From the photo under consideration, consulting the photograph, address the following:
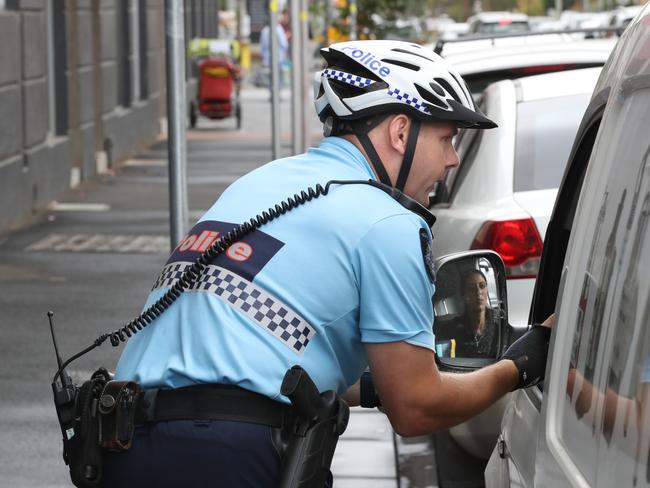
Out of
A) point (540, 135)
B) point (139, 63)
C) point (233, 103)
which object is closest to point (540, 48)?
point (540, 135)

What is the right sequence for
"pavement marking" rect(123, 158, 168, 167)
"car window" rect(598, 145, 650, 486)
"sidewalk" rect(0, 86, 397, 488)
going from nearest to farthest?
1. "car window" rect(598, 145, 650, 486)
2. "sidewalk" rect(0, 86, 397, 488)
3. "pavement marking" rect(123, 158, 168, 167)

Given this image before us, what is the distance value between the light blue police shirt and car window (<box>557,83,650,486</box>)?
0.32 meters

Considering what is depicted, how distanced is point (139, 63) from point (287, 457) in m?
25.0

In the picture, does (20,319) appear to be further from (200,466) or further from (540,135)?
(200,466)

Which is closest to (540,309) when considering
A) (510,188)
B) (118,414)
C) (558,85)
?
(118,414)

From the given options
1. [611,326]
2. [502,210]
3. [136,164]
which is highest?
[611,326]

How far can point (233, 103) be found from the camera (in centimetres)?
3031

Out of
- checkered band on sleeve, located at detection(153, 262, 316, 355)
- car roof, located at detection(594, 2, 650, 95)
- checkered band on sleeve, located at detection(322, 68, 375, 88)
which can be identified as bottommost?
checkered band on sleeve, located at detection(153, 262, 316, 355)

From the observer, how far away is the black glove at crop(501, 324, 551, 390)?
312cm

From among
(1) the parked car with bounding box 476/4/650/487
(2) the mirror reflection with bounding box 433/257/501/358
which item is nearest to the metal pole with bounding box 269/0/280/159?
(2) the mirror reflection with bounding box 433/257/501/358

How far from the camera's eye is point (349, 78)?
10.4 ft

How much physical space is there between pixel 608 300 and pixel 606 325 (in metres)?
0.05

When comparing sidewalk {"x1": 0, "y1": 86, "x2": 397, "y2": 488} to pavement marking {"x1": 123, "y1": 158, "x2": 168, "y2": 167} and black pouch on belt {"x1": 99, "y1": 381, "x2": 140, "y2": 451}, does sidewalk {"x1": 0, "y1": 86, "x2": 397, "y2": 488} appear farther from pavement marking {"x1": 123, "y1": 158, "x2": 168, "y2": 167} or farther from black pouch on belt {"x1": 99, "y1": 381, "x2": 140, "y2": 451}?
black pouch on belt {"x1": 99, "y1": 381, "x2": 140, "y2": 451}

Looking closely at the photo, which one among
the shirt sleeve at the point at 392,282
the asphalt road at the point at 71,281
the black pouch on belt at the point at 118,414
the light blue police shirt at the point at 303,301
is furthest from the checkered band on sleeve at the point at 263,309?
the asphalt road at the point at 71,281
